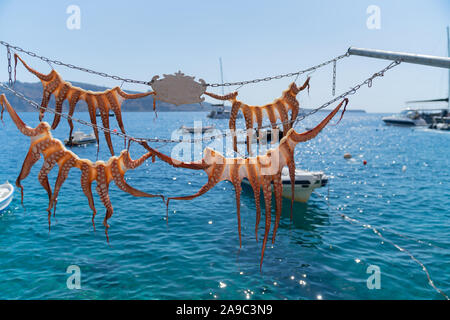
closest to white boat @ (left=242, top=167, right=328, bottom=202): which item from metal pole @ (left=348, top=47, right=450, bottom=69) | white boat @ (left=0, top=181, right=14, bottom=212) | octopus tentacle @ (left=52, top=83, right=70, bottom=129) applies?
metal pole @ (left=348, top=47, right=450, bottom=69)

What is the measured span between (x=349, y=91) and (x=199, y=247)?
11.4 metres

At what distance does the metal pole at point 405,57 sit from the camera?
7.19 m

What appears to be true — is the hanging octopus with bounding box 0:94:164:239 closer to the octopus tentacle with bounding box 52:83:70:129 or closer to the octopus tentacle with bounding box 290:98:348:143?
the octopus tentacle with bounding box 52:83:70:129

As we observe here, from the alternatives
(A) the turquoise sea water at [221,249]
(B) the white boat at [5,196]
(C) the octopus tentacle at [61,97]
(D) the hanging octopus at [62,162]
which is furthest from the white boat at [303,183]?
(B) the white boat at [5,196]

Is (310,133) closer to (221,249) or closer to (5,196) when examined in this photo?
(221,249)

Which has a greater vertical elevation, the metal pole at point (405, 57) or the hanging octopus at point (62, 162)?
the metal pole at point (405, 57)

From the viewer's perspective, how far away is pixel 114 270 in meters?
13.6

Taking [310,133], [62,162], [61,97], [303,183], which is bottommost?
[303,183]

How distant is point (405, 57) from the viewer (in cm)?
752

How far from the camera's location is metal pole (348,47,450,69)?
719cm

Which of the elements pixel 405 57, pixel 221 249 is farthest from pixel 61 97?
pixel 221 249

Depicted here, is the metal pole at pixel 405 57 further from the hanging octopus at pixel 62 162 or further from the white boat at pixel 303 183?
the white boat at pixel 303 183
